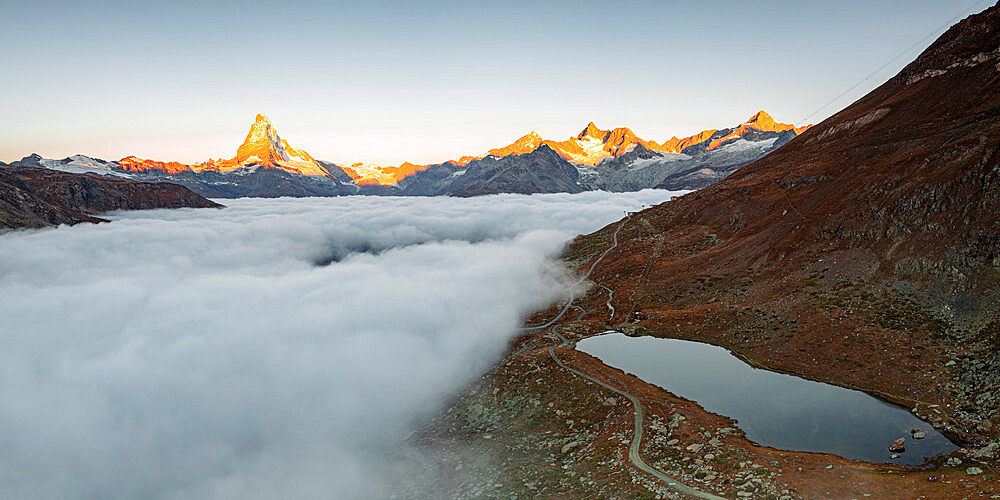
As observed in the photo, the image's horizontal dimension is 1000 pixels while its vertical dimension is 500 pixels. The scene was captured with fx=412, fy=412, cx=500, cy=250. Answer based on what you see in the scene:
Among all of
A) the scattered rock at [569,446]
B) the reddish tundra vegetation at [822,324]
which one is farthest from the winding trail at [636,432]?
the scattered rock at [569,446]

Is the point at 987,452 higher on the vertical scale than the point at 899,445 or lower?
higher

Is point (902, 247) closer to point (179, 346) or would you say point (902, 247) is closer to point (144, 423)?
point (144, 423)

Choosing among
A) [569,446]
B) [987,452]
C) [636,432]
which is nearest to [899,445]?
[987,452]

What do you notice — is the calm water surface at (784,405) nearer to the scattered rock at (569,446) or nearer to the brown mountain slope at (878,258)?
the brown mountain slope at (878,258)

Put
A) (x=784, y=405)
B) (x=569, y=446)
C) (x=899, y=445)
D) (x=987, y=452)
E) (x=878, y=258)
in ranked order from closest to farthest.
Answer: (x=987, y=452), (x=899, y=445), (x=569, y=446), (x=784, y=405), (x=878, y=258)

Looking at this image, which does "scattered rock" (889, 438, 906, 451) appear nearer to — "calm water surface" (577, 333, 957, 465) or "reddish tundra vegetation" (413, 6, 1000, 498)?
"calm water surface" (577, 333, 957, 465)

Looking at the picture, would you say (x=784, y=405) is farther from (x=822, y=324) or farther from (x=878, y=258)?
(x=878, y=258)
